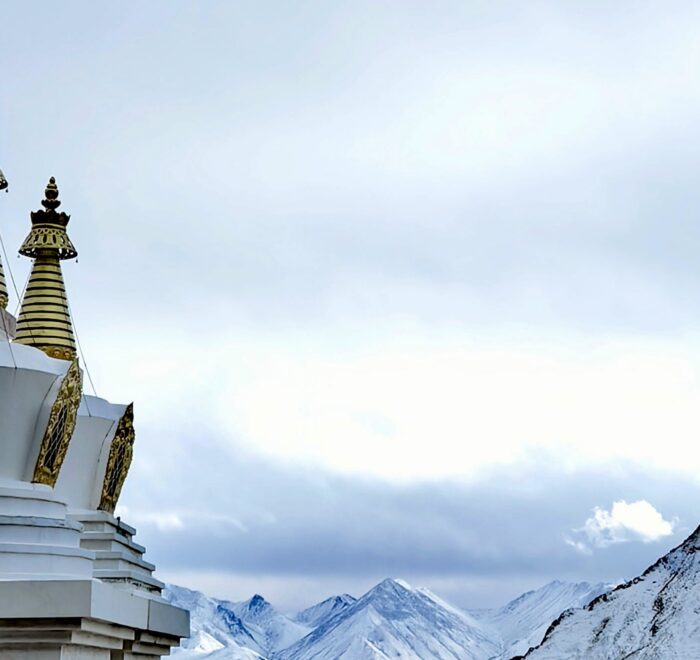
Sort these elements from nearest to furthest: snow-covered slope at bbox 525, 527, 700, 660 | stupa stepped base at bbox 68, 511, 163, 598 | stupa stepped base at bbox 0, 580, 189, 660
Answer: stupa stepped base at bbox 0, 580, 189, 660 < stupa stepped base at bbox 68, 511, 163, 598 < snow-covered slope at bbox 525, 527, 700, 660

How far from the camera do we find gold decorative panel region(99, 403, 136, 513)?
59.4ft

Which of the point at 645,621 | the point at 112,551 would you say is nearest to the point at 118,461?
the point at 112,551

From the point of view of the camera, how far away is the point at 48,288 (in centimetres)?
1927

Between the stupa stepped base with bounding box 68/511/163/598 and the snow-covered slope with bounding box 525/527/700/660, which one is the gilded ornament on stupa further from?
the snow-covered slope with bounding box 525/527/700/660

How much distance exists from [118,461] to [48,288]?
2726 millimetres

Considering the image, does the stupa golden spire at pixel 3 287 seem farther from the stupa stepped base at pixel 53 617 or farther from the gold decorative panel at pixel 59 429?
the stupa stepped base at pixel 53 617

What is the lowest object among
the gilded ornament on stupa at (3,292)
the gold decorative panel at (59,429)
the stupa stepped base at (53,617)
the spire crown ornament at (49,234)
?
the stupa stepped base at (53,617)

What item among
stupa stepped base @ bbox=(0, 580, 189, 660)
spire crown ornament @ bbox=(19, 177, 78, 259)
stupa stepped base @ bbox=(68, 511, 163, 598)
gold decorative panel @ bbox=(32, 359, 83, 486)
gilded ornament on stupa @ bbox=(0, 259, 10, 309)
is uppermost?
spire crown ornament @ bbox=(19, 177, 78, 259)

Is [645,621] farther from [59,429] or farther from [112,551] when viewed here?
[59,429]

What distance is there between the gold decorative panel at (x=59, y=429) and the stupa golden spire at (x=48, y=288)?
195 cm

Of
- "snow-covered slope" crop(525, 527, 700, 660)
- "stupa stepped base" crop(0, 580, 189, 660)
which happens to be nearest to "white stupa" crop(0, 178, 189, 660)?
"stupa stepped base" crop(0, 580, 189, 660)

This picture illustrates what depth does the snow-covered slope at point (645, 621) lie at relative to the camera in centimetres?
3431

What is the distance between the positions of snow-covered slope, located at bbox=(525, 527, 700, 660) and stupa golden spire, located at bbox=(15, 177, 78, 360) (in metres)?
19.9

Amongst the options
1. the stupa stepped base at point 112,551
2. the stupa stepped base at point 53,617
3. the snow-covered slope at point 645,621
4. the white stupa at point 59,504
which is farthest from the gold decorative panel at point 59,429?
the snow-covered slope at point 645,621
